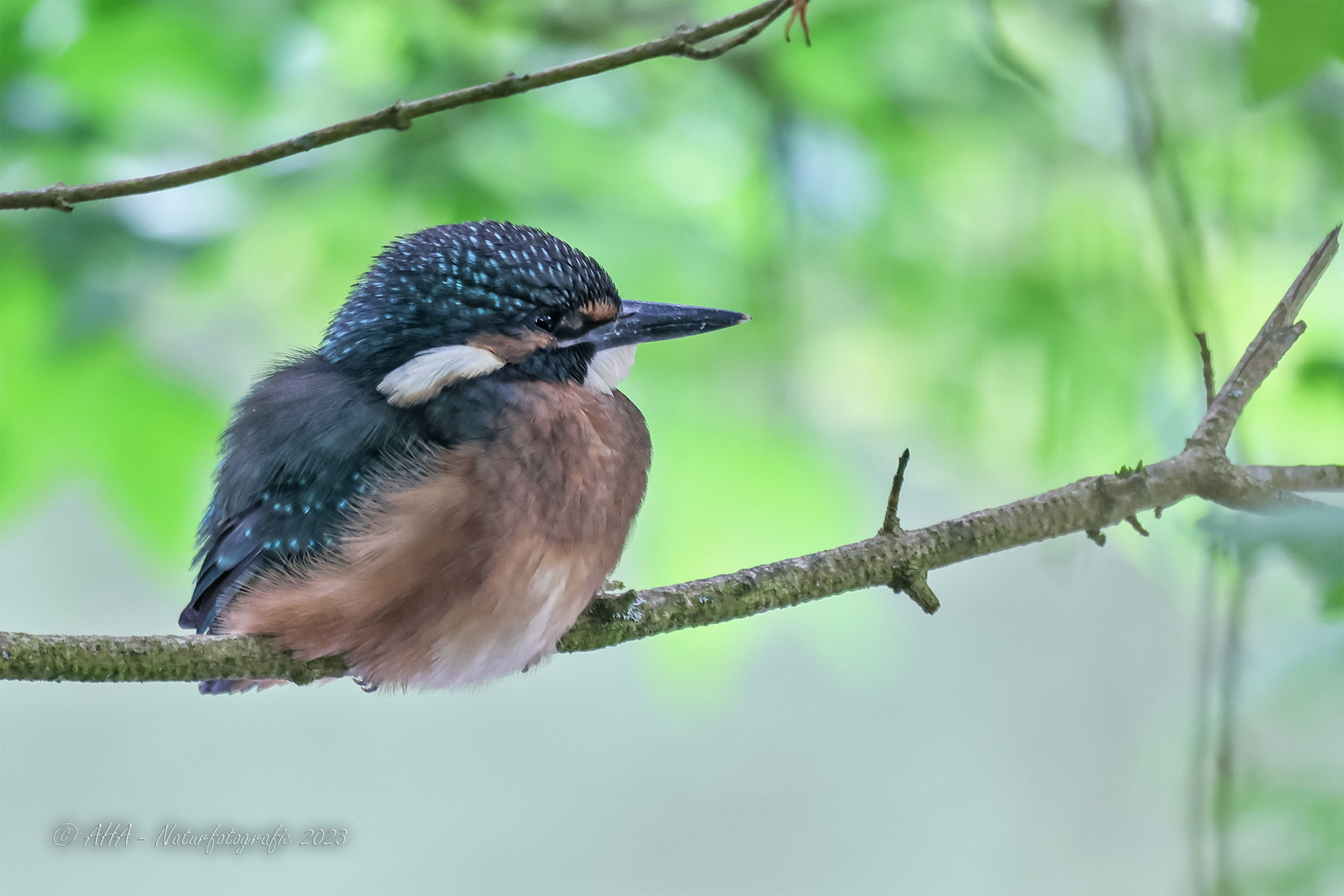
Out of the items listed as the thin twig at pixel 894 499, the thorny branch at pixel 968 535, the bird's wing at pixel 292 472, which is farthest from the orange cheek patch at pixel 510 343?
the thin twig at pixel 894 499

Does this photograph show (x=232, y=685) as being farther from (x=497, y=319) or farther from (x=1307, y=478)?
(x=1307, y=478)

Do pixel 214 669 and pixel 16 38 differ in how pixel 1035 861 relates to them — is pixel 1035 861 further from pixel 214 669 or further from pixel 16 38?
pixel 16 38

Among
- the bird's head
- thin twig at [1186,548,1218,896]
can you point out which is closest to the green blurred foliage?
thin twig at [1186,548,1218,896]

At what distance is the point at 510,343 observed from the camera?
43.8 inches

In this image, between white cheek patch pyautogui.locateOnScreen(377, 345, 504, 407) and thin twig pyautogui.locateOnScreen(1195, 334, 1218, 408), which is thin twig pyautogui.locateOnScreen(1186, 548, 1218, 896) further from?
white cheek patch pyautogui.locateOnScreen(377, 345, 504, 407)

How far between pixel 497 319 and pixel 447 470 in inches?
6.7

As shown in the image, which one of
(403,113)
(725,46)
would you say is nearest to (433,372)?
(403,113)

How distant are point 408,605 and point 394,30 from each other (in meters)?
0.91

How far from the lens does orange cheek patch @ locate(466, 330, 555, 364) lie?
111 centimetres

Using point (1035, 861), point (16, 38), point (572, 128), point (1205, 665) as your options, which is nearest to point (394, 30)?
point (572, 128)

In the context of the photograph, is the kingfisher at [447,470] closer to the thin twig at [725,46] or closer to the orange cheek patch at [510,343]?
the orange cheek patch at [510,343]

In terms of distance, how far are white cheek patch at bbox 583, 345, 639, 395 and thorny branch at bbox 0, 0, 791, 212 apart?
368 millimetres

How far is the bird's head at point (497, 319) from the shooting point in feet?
3.61

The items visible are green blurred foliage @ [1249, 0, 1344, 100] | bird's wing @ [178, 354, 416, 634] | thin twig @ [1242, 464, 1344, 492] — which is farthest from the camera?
bird's wing @ [178, 354, 416, 634]
